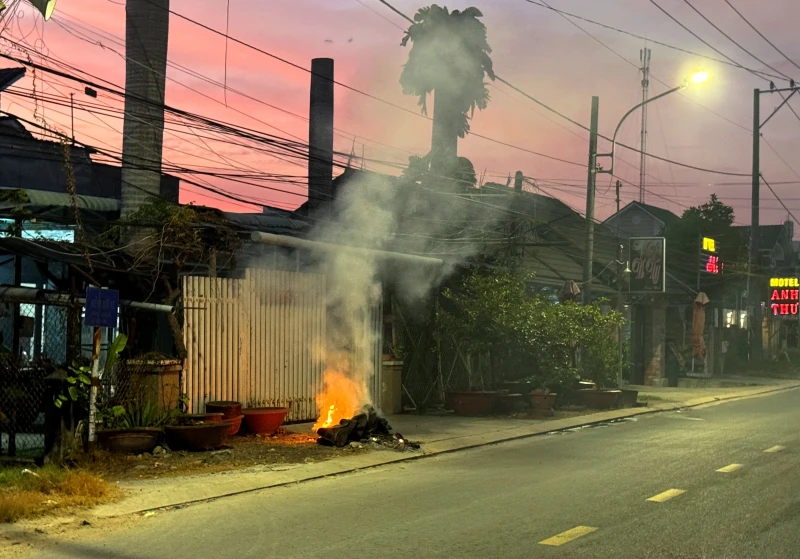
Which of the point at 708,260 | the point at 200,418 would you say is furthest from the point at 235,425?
the point at 708,260

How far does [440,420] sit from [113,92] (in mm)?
8785

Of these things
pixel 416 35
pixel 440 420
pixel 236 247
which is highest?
pixel 416 35

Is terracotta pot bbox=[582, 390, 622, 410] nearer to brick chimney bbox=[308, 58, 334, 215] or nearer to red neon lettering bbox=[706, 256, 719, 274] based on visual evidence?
brick chimney bbox=[308, 58, 334, 215]

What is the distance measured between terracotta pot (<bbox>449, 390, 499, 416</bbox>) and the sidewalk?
37cm

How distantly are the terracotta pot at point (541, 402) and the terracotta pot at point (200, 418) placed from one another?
797cm

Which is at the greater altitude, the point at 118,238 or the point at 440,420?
the point at 118,238

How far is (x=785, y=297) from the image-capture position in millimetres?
43188

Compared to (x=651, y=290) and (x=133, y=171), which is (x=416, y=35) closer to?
(x=133, y=171)

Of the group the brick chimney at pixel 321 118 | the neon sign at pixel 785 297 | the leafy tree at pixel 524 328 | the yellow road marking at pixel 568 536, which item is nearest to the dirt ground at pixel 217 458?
the yellow road marking at pixel 568 536

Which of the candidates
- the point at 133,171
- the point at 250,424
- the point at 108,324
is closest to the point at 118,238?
the point at 133,171

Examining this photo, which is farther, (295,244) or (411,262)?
(411,262)

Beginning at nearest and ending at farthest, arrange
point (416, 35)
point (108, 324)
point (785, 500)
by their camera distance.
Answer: point (785, 500), point (108, 324), point (416, 35)

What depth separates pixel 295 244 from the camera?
15195mm

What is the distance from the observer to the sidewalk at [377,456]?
905 cm
